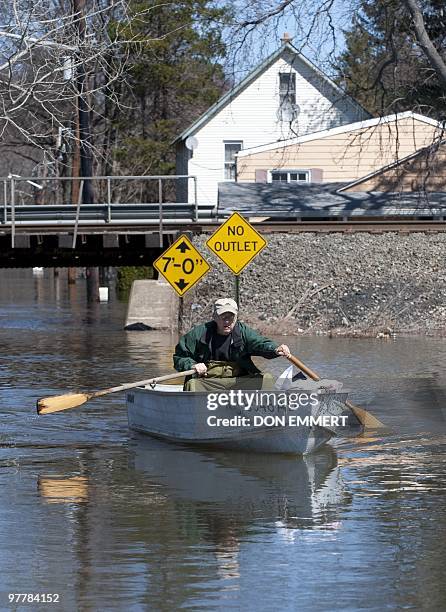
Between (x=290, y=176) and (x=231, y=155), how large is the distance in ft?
12.1

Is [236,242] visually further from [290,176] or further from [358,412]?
[290,176]

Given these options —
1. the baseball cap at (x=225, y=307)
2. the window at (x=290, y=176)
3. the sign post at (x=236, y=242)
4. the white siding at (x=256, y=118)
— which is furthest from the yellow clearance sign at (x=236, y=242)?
the white siding at (x=256, y=118)

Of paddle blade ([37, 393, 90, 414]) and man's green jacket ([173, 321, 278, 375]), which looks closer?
man's green jacket ([173, 321, 278, 375])

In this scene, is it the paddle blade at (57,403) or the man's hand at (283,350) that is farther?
the paddle blade at (57,403)

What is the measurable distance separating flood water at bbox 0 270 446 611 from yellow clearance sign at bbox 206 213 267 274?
5.10 m

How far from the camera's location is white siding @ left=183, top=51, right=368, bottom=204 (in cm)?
5059

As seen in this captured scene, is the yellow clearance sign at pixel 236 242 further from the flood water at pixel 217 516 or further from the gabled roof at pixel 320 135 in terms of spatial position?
the gabled roof at pixel 320 135

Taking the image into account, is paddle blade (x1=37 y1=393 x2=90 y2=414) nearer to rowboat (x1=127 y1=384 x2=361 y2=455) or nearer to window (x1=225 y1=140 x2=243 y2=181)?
rowboat (x1=127 y1=384 x2=361 y2=455)

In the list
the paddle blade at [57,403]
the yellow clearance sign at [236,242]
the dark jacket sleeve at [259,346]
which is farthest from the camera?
the yellow clearance sign at [236,242]

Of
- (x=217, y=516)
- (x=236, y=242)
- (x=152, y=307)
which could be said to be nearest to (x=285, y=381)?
(x=217, y=516)

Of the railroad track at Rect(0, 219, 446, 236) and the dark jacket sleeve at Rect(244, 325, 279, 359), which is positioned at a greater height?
the railroad track at Rect(0, 219, 446, 236)

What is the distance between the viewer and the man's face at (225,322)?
49.2 ft

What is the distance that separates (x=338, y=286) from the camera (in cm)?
3472

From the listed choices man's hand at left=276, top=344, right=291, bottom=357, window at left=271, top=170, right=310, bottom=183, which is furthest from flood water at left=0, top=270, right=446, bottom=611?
window at left=271, top=170, right=310, bottom=183
